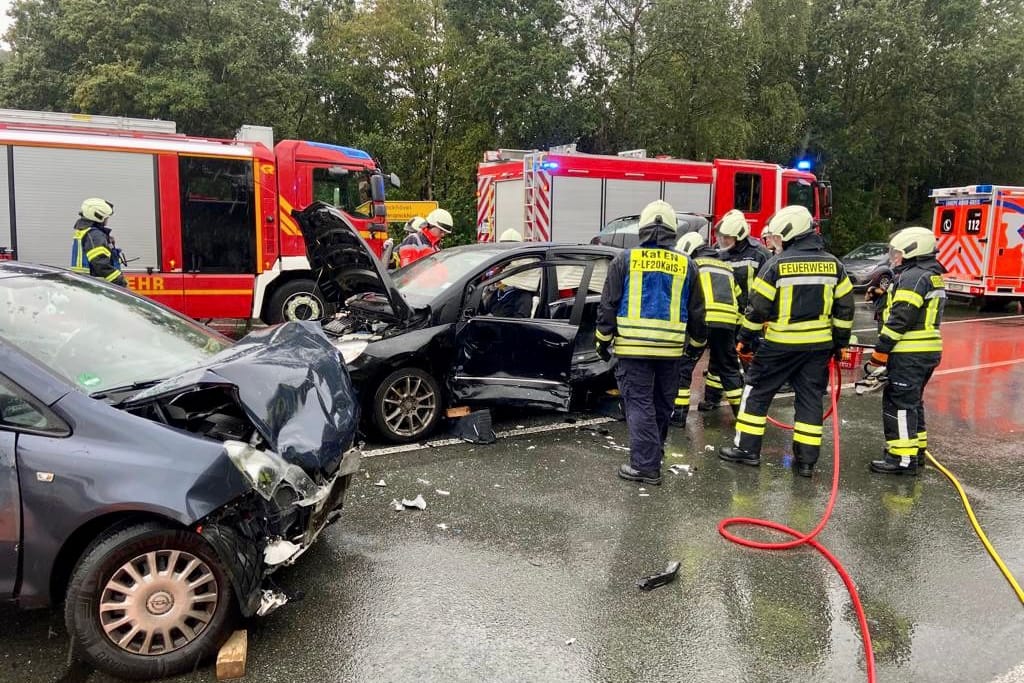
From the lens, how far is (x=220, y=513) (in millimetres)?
2854

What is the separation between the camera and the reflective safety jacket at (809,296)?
16.9 feet

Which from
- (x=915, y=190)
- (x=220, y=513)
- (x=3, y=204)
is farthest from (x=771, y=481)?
(x=915, y=190)

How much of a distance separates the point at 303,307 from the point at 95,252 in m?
3.87

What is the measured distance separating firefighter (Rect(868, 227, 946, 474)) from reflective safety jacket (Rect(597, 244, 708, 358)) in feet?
5.30

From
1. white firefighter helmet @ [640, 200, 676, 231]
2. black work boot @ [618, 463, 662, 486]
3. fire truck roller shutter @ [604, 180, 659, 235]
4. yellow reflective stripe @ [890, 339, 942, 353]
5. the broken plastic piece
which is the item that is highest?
fire truck roller shutter @ [604, 180, 659, 235]

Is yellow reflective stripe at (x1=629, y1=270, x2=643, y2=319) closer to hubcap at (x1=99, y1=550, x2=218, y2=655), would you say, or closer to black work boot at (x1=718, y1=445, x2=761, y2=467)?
black work boot at (x1=718, y1=445, x2=761, y2=467)

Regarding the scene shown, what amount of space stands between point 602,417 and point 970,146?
1020 inches

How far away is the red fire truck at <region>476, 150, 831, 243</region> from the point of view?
46.6 ft

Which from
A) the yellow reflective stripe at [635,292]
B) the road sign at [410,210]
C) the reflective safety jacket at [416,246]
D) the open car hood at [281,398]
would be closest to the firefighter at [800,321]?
the yellow reflective stripe at [635,292]

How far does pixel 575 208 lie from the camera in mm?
14391

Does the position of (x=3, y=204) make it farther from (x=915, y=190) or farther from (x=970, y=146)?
(x=915, y=190)

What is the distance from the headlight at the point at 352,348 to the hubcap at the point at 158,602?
2.55 metres

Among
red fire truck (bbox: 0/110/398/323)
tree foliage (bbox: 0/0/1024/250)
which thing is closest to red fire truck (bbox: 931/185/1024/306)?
tree foliage (bbox: 0/0/1024/250)

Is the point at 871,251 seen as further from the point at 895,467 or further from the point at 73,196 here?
the point at 73,196
